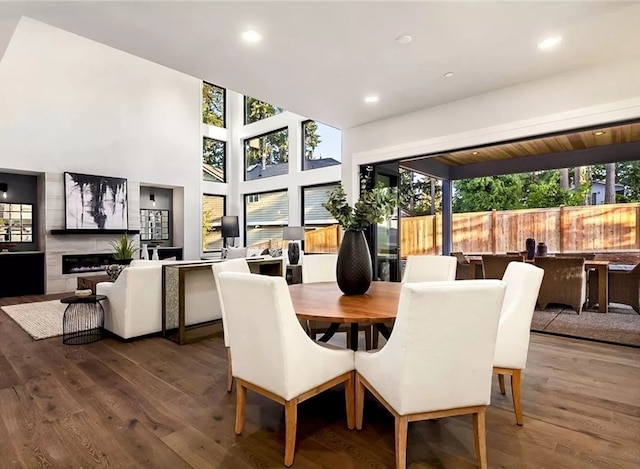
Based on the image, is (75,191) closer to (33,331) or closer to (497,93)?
(33,331)

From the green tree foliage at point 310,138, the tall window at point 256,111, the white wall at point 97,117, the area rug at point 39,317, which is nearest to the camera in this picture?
the area rug at point 39,317

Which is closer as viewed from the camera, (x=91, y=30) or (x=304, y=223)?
(x=91, y=30)

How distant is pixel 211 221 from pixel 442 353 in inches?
355

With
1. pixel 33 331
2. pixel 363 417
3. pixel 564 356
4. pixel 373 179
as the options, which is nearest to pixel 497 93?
pixel 373 179

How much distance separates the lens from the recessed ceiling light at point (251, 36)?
9.32 ft

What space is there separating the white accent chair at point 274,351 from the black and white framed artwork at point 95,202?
6.71 m

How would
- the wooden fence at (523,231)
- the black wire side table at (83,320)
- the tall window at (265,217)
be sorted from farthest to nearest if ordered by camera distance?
1. the tall window at (265,217)
2. the wooden fence at (523,231)
3. the black wire side table at (83,320)

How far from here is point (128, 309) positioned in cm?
367

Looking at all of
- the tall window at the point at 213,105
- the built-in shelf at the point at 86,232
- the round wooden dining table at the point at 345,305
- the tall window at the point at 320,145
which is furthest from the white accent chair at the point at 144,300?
the tall window at the point at 213,105

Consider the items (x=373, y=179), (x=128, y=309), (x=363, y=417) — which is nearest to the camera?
(x=363, y=417)

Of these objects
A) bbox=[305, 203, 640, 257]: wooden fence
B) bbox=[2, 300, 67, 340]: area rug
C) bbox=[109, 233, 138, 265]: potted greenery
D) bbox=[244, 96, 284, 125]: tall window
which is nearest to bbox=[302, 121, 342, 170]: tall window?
bbox=[244, 96, 284, 125]: tall window

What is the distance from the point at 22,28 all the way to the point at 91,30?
18.4 ft

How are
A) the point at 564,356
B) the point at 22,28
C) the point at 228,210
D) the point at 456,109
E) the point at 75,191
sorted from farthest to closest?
the point at 228,210, the point at 75,191, the point at 22,28, the point at 456,109, the point at 564,356

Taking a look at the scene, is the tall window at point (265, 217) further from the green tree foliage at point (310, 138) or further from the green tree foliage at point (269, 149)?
the green tree foliage at point (310, 138)
